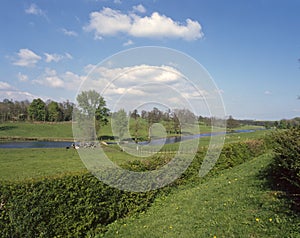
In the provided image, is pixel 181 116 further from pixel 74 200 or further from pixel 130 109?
pixel 74 200

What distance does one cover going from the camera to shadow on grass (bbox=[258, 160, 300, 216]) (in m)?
5.64

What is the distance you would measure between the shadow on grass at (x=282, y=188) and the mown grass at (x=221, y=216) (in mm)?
104

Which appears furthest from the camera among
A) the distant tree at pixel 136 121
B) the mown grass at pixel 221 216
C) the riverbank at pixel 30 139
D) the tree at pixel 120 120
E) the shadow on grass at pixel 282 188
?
the riverbank at pixel 30 139

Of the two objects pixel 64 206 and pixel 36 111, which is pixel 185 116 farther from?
pixel 36 111

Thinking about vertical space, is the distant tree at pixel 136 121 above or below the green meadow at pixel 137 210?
above

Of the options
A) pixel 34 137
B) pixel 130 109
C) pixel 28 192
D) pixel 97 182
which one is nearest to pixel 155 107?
pixel 130 109

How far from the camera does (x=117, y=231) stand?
22.0 ft

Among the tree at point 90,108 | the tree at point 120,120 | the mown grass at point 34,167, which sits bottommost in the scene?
the mown grass at point 34,167

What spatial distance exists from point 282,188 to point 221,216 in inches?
90.3

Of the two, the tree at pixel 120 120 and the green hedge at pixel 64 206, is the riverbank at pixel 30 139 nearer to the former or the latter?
the tree at pixel 120 120

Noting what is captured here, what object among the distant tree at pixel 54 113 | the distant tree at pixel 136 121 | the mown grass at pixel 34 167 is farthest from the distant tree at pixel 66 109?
the distant tree at pixel 136 121

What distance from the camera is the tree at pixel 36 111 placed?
82.0 meters

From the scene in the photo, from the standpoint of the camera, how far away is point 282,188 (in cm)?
698

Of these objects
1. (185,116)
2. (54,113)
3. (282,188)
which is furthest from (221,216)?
(54,113)
